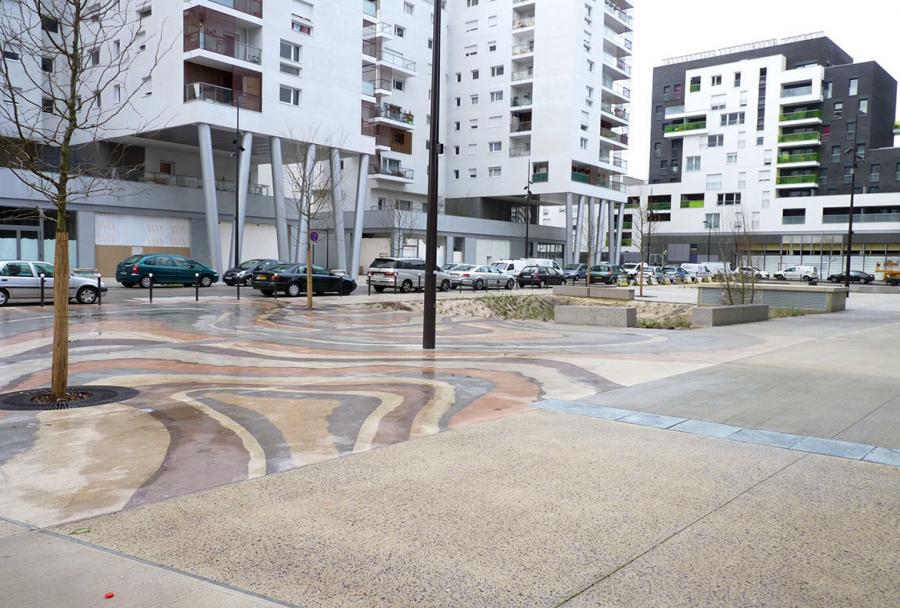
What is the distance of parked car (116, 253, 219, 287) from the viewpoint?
106ft

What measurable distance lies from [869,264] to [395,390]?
7784 cm

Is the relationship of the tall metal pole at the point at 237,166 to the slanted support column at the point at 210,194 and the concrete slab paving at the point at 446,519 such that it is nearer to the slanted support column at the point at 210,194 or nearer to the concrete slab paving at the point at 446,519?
the slanted support column at the point at 210,194

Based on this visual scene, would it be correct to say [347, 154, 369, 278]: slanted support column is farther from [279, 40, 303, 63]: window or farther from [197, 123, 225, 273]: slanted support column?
[197, 123, 225, 273]: slanted support column

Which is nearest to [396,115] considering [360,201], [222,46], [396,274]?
[360,201]

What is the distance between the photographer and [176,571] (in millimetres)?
3682

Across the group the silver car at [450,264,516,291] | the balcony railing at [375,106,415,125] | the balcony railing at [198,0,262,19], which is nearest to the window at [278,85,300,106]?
the balcony railing at [198,0,262,19]

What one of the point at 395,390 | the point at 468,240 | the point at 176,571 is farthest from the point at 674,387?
the point at 468,240

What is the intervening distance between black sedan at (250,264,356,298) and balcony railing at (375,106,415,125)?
101 feet

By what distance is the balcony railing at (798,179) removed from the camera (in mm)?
77125

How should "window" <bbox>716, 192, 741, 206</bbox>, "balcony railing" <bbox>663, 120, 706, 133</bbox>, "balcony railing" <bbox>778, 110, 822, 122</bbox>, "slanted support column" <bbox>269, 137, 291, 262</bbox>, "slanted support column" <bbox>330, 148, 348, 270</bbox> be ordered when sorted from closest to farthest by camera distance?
"slanted support column" <bbox>269, 137, 291, 262</bbox> → "slanted support column" <bbox>330, 148, 348, 270</bbox> → "balcony railing" <bbox>778, 110, 822, 122</bbox> → "window" <bbox>716, 192, 741, 206</bbox> → "balcony railing" <bbox>663, 120, 706, 133</bbox>

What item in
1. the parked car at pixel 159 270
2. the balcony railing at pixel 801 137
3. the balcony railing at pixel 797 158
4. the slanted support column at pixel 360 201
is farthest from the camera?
the balcony railing at pixel 797 158

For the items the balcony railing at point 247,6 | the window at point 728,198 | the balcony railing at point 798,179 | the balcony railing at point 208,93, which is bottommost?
the window at point 728,198

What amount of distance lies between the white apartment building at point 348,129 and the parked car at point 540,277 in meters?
12.2

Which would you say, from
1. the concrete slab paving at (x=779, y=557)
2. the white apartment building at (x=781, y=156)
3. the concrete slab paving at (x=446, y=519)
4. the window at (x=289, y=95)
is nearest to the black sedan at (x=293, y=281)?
the window at (x=289, y=95)
